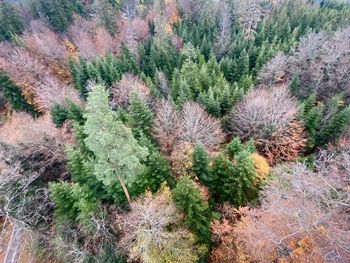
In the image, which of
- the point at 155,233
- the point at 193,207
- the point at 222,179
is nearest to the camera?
the point at 155,233

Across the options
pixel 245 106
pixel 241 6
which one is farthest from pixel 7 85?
pixel 241 6


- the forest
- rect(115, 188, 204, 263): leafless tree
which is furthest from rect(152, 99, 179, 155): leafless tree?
rect(115, 188, 204, 263): leafless tree

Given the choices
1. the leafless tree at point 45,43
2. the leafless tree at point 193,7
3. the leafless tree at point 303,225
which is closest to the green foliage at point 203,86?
the leafless tree at point 303,225

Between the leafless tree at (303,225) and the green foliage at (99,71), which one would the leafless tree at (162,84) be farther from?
the leafless tree at (303,225)

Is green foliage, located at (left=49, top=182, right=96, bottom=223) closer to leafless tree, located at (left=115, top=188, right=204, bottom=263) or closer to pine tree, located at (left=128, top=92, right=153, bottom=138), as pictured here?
leafless tree, located at (left=115, top=188, right=204, bottom=263)

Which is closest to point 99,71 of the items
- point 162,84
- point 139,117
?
point 162,84

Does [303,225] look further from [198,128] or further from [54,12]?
[54,12]

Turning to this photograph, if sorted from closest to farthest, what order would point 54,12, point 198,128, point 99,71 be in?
point 198,128
point 99,71
point 54,12
